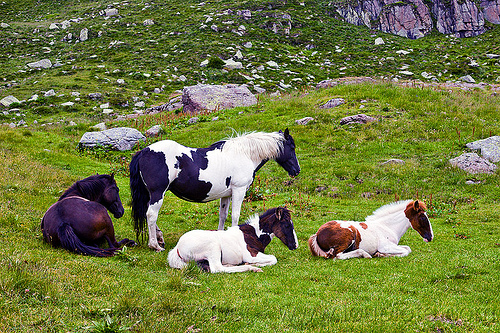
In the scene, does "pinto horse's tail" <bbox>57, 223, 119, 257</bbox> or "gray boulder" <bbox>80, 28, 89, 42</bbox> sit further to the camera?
"gray boulder" <bbox>80, 28, 89, 42</bbox>

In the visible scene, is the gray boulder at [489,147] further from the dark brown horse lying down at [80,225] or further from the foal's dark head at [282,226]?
the dark brown horse lying down at [80,225]

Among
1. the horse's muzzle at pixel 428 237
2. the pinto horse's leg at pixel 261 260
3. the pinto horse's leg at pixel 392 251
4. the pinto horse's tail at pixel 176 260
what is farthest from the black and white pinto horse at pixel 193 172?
the horse's muzzle at pixel 428 237

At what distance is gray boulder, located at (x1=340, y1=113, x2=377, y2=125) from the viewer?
24578mm

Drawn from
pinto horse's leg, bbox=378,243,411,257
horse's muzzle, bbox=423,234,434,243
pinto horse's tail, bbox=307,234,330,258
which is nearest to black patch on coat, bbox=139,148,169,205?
pinto horse's tail, bbox=307,234,330,258

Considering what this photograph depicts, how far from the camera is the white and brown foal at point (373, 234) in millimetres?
9141

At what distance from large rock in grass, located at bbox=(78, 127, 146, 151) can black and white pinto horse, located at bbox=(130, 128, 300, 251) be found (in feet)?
51.7

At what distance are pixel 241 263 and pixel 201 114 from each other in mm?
23556

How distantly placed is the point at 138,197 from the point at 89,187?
60.1 inches

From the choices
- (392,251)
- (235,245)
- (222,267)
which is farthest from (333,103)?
(222,267)

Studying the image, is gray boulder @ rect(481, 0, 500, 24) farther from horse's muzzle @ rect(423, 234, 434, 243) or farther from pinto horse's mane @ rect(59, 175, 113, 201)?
pinto horse's mane @ rect(59, 175, 113, 201)

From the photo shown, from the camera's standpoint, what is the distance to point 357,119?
24.9m

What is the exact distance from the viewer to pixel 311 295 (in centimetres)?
634

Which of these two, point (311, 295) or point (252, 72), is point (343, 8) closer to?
point (252, 72)

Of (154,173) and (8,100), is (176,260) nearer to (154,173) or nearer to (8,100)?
(154,173)
